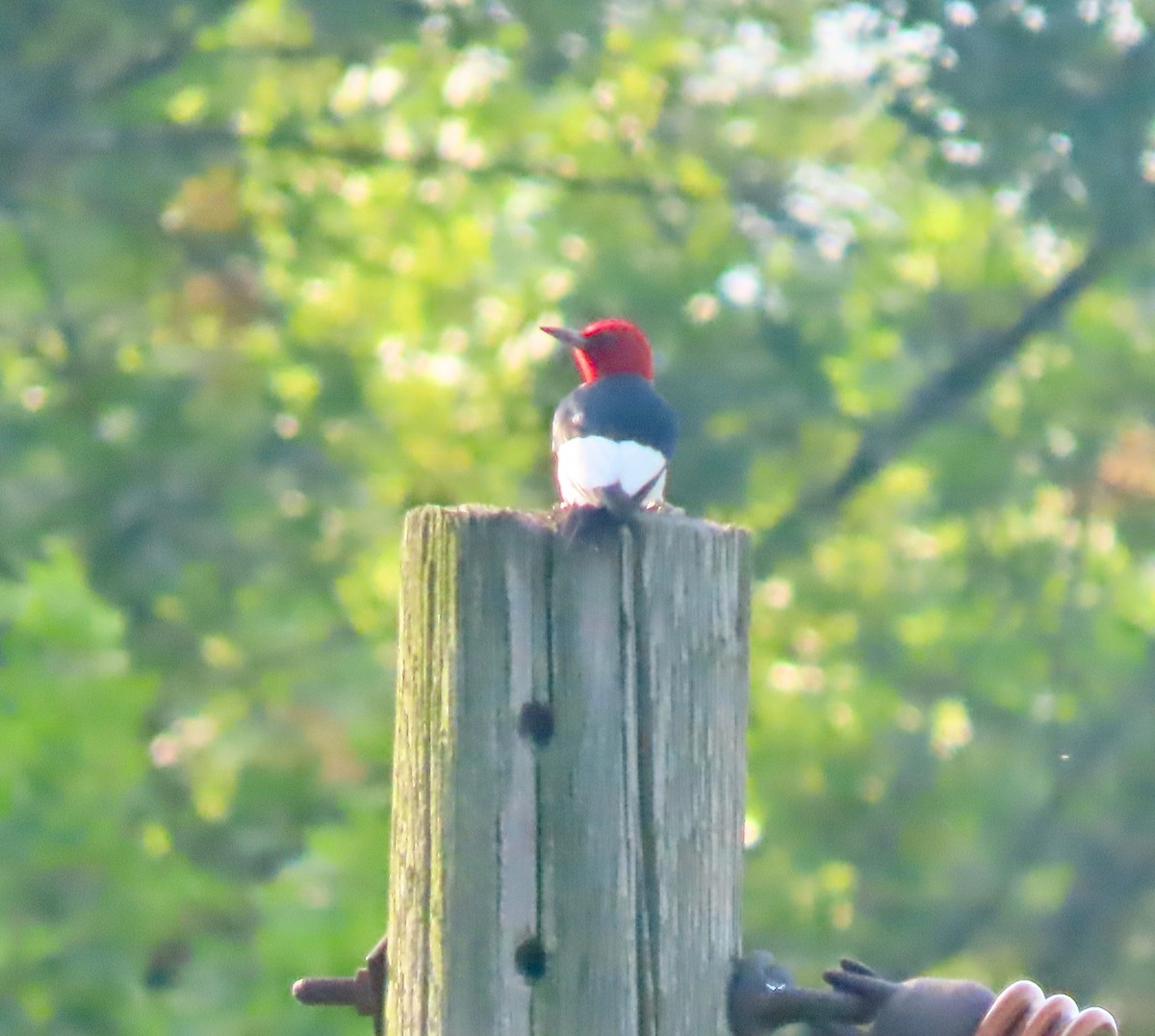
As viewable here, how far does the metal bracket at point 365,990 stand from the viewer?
2270mm

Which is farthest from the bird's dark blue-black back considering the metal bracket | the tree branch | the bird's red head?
the tree branch

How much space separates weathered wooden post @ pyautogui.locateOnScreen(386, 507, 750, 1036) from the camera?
82.9 inches

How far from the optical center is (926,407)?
38.9ft

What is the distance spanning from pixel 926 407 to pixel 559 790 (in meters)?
9.98

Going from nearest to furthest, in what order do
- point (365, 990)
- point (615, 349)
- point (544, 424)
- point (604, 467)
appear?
point (365, 990), point (604, 467), point (615, 349), point (544, 424)

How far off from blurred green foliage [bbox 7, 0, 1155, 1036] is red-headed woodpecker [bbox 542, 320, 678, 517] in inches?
147

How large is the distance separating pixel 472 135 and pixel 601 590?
9.60 meters

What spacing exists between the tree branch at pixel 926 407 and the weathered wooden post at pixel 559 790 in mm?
8923

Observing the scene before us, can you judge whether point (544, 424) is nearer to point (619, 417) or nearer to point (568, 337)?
point (568, 337)

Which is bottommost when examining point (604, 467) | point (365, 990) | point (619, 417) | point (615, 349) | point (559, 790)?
point (365, 990)

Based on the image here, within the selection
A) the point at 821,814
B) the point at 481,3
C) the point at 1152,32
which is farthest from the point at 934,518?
the point at 481,3

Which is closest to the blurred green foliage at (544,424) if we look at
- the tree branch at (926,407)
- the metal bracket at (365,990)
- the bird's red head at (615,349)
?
the tree branch at (926,407)

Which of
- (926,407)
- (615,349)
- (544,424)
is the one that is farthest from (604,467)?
(926,407)

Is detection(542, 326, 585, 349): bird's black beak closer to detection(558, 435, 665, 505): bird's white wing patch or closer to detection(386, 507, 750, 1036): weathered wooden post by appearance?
detection(558, 435, 665, 505): bird's white wing patch
